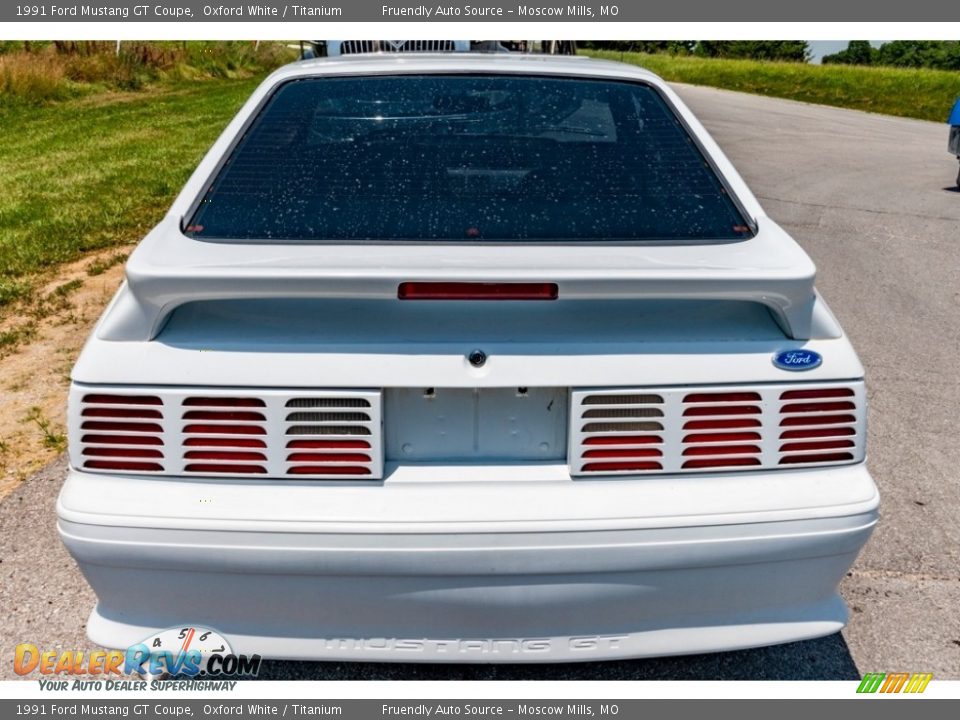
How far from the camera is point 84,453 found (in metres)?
2.44

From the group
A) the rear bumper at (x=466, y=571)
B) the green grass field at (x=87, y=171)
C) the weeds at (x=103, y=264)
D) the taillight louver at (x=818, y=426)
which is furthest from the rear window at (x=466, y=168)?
the weeds at (x=103, y=264)

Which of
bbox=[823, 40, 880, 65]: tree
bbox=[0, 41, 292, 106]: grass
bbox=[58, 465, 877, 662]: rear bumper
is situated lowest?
bbox=[823, 40, 880, 65]: tree

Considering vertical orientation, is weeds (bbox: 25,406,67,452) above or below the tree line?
above

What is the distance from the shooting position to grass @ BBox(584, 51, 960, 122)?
29234 millimetres

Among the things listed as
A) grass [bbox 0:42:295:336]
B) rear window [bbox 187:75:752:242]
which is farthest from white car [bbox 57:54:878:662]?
grass [bbox 0:42:295:336]

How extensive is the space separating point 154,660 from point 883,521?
2.79 metres

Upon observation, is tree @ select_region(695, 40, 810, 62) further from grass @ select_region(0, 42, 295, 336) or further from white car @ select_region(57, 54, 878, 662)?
white car @ select_region(57, 54, 878, 662)

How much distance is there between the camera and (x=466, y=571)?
2.34 m

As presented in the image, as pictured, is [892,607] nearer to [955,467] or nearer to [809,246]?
[955,467]

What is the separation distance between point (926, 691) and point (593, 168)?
1887 millimetres

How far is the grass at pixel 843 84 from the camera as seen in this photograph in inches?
1151

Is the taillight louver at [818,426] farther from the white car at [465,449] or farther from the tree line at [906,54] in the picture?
the tree line at [906,54]

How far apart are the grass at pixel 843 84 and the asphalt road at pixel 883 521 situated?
19.7 meters

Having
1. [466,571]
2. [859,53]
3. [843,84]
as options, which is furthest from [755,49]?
[466,571]
